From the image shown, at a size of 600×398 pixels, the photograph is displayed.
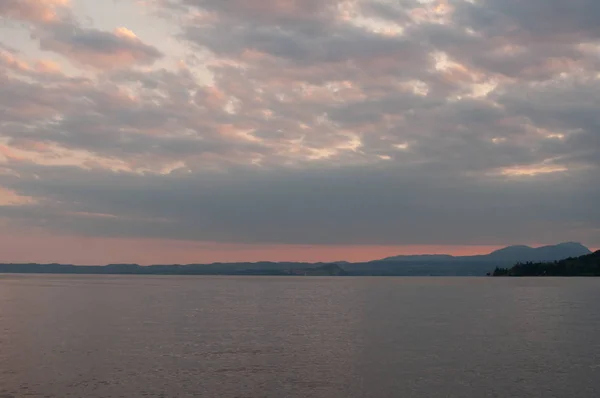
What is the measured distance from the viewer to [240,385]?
1623 inches

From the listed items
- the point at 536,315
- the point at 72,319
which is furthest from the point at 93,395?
the point at 536,315

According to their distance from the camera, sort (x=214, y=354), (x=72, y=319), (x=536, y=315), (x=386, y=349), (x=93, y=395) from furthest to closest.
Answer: (x=536, y=315)
(x=72, y=319)
(x=386, y=349)
(x=214, y=354)
(x=93, y=395)

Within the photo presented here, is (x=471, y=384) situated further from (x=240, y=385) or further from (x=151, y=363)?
(x=151, y=363)

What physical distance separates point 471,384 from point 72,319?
214ft

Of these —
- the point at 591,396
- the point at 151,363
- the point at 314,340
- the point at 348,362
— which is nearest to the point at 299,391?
the point at 348,362

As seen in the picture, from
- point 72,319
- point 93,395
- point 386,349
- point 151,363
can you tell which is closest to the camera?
point 93,395

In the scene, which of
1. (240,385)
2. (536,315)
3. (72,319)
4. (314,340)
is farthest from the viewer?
(536,315)

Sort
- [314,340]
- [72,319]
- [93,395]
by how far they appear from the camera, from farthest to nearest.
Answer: [72,319] → [314,340] → [93,395]

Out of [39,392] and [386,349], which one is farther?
[386,349]

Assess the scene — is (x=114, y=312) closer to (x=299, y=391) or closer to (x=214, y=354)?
(x=214, y=354)

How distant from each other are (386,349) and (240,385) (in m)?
21.3

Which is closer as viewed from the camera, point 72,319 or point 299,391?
point 299,391

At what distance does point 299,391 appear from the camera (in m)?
39.8

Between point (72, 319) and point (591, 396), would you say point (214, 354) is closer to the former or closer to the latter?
point (591, 396)
